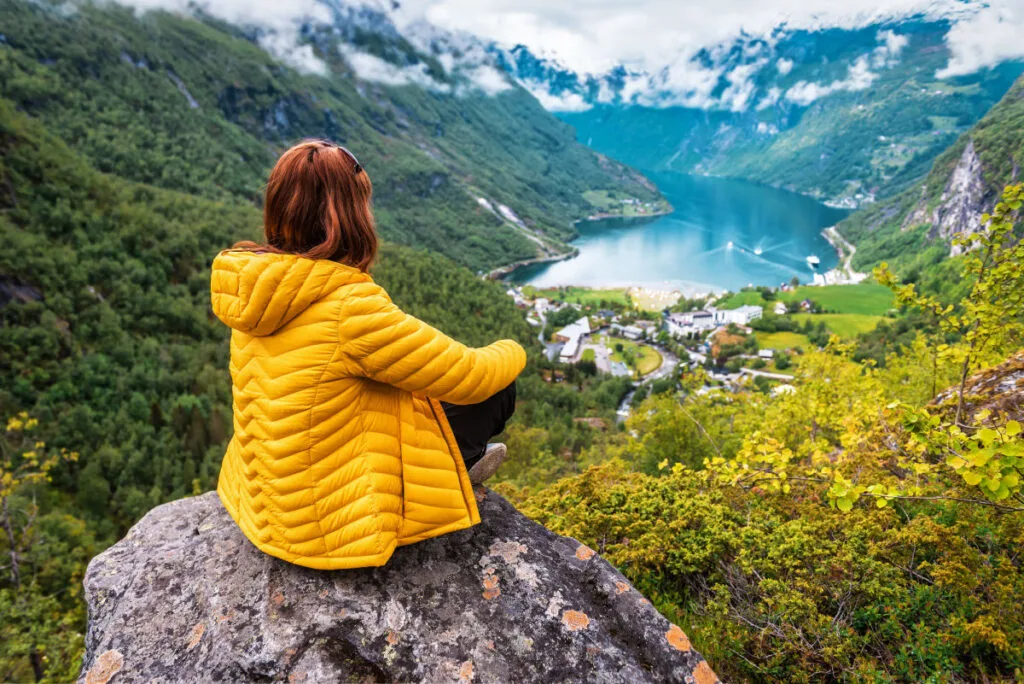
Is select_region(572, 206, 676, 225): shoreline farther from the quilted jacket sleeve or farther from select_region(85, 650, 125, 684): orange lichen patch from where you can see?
select_region(85, 650, 125, 684): orange lichen patch

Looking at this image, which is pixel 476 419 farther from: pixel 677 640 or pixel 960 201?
pixel 960 201

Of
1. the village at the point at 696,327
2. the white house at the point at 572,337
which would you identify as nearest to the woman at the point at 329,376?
the village at the point at 696,327

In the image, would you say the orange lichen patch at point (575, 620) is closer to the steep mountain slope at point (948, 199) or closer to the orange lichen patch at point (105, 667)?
the orange lichen patch at point (105, 667)

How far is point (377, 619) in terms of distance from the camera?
8.43ft

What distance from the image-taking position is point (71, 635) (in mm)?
10336

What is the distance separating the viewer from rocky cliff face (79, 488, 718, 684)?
7.93 ft

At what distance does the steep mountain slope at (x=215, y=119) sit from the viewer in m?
104

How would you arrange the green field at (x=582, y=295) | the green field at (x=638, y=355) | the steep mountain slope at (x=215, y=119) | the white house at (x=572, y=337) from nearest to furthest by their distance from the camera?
1. the green field at (x=638, y=355)
2. the white house at (x=572, y=337)
3. the green field at (x=582, y=295)
4. the steep mountain slope at (x=215, y=119)

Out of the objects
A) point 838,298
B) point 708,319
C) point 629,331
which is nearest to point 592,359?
point 629,331

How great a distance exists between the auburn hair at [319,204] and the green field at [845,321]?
74.1 metres

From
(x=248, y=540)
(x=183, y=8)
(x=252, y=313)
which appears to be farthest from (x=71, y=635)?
(x=183, y=8)

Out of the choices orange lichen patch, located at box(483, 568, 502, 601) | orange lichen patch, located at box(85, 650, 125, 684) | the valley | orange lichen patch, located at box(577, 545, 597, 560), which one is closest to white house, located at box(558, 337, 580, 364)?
the valley

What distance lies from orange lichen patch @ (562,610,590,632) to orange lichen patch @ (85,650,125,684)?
219 centimetres

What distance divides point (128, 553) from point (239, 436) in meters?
1.42
